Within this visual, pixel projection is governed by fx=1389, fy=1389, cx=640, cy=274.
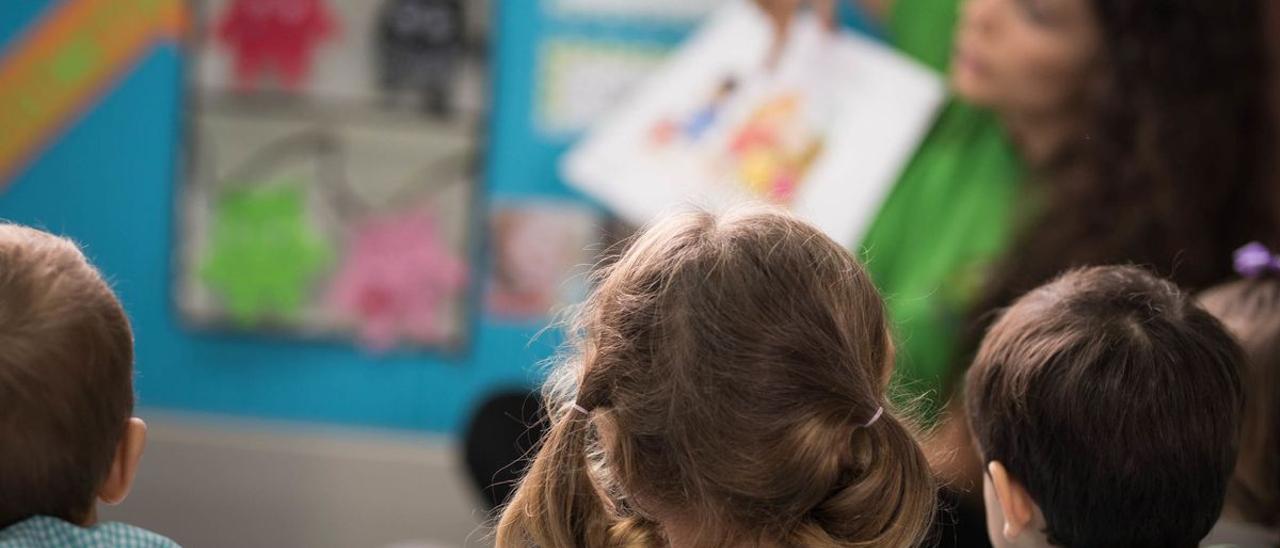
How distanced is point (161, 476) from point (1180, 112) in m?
1.87

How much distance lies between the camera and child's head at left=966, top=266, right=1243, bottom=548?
1.09 m

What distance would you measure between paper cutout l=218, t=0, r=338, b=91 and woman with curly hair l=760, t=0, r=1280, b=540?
1124 mm

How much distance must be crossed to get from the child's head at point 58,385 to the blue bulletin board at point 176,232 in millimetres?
1445

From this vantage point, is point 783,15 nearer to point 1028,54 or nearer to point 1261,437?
point 1028,54

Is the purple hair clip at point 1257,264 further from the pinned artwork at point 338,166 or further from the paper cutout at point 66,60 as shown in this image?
the paper cutout at point 66,60

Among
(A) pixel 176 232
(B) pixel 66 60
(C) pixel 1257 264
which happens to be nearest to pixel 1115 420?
(C) pixel 1257 264

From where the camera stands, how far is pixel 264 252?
8.31 feet

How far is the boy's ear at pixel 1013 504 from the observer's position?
114 centimetres

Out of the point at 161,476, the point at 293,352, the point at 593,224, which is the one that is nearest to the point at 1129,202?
the point at 593,224

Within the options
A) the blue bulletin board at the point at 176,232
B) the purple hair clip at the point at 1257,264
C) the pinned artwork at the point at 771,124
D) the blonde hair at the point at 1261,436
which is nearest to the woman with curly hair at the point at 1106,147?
the pinned artwork at the point at 771,124

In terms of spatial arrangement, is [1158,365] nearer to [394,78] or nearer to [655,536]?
[655,536]

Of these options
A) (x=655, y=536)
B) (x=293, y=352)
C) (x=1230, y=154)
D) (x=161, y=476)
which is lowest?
(x=161, y=476)

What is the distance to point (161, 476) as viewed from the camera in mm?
2590

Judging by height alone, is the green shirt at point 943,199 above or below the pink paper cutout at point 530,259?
above
